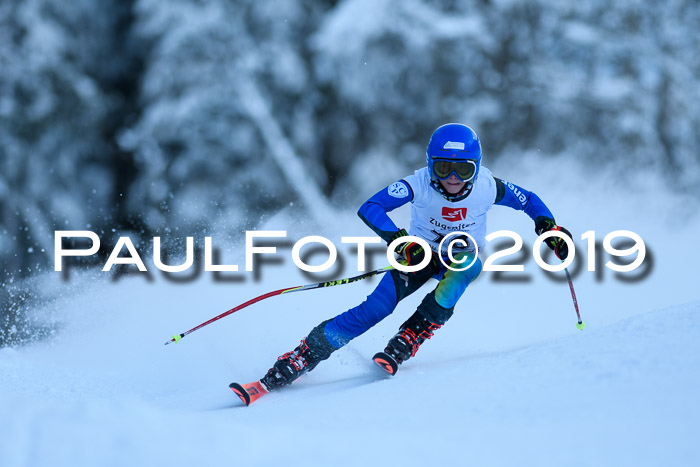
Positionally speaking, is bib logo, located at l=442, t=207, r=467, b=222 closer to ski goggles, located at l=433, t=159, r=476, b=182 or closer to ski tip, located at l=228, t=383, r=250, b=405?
ski goggles, located at l=433, t=159, r=476, b=182

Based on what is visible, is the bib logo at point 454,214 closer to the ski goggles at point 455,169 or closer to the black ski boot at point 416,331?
the ski goggles at point 455,169

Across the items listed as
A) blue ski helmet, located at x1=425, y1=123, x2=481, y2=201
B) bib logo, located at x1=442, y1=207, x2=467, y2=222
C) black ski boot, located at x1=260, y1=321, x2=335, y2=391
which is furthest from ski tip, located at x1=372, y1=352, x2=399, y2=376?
blue ski helmet, located at x1=425, y1=123, x2=481, y2=201

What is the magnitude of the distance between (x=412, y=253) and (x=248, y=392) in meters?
1.24

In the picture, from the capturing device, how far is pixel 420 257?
13.2 ft

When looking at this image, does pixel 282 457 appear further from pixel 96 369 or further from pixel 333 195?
pixel 333 195

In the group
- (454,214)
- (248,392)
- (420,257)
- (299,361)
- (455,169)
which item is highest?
(455,169)

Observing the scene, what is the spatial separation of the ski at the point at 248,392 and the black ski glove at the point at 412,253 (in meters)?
1.14

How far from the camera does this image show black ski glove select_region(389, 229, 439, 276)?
384 cm

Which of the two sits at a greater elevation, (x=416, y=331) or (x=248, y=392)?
(x=416, y=331)

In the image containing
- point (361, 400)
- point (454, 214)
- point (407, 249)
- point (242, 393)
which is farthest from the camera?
point (454, 214)

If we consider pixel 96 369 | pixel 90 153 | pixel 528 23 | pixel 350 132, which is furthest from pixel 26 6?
pixel 528 23

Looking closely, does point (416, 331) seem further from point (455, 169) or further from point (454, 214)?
point (455, 169)

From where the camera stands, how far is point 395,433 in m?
2.19

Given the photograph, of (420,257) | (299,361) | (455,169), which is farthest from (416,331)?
(455,169)
